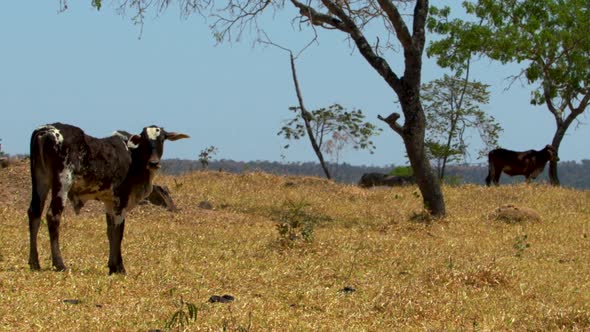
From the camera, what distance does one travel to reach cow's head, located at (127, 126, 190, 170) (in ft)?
38.1

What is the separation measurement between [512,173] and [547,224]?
1191 cm

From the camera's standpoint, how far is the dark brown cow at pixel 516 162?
100ft

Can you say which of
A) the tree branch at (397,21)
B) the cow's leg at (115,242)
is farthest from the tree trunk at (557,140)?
the cow's leg at (115,242)

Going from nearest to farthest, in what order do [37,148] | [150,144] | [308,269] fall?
[37,148], [150,144], [308,269]

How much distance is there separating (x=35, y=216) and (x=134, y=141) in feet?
5.54

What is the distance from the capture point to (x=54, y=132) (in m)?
11.1

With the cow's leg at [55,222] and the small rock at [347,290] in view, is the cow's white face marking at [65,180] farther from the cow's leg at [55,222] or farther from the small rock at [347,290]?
the small rock at [347,290]

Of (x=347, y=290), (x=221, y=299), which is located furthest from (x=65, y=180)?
(x=347, y=290)

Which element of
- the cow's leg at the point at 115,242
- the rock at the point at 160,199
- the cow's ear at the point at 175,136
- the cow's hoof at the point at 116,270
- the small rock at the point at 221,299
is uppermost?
the cow's ear at the point at 175,136

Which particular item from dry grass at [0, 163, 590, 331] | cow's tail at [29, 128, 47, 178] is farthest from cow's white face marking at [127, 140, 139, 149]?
dry grass at [0, 163, 590, 331]

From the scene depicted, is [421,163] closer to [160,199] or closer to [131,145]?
[160,199]

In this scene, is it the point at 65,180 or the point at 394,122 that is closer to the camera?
the point at 65,180

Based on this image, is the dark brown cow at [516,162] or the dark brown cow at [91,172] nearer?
the dark brown cow at [91,172]

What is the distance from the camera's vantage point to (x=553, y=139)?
1400 inches
